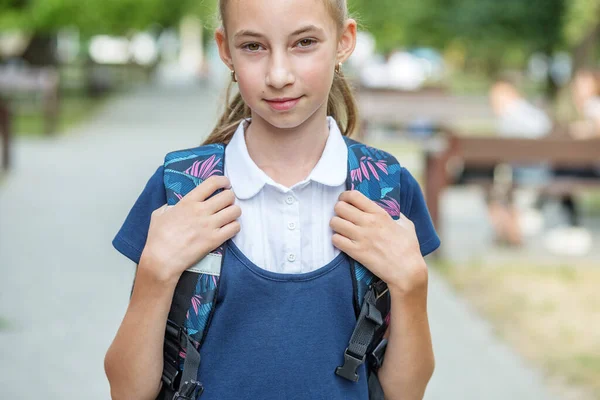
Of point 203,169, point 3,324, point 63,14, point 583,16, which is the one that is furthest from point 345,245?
point 63,14

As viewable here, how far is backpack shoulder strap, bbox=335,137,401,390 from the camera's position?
1920 mm

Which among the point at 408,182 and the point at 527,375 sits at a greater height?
the point at 408,182

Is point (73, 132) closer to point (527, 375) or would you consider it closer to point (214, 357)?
point (527, 375)

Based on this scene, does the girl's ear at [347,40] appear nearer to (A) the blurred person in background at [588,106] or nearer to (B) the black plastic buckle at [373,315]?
(B) the black plastic buckle at [373,315]

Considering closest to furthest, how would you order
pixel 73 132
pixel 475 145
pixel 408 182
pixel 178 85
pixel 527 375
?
pixel 408 182 < pixel 527 375 < pixel 475 145 < pixel 73 132 < pixel 178 85

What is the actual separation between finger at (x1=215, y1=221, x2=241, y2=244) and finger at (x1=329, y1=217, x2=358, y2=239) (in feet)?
0.66

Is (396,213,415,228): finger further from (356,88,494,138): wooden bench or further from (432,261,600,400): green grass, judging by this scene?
(356,88,494,138): wooden bench

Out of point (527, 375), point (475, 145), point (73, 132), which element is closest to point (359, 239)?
point (527, 375)

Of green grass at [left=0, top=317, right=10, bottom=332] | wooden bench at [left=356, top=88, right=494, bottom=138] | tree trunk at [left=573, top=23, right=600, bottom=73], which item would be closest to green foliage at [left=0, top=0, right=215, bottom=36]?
wooden bench at [left=356, top=88, right=494, bottom=138]

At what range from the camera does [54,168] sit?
482 inches

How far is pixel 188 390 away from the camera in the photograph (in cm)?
189

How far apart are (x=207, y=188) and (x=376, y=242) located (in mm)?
362

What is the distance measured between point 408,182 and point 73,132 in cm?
1578

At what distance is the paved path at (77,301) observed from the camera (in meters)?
4.78
